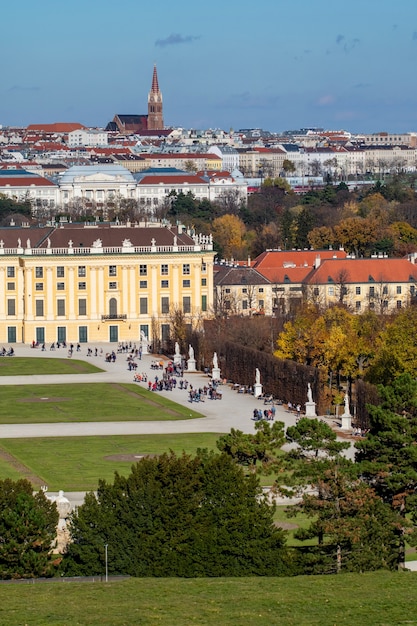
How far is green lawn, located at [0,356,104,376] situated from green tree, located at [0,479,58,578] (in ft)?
134

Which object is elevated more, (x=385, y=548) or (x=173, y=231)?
(x=173, y=231)

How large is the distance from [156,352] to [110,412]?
24.3 m

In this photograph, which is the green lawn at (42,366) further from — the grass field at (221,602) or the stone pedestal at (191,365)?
the grass field at (221,602)

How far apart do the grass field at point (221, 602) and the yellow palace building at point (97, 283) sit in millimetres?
58889

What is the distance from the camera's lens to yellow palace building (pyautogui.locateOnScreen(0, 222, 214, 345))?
94438 millimetres

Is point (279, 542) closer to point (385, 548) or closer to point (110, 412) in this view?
point (385, 548)

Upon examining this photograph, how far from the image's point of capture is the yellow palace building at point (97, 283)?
94438 millimetres

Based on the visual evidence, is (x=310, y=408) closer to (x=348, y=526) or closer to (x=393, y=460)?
(x=393, y=460)

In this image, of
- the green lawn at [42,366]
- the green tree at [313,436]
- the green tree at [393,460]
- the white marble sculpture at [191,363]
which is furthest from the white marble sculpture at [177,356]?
the green tree at [393,460]

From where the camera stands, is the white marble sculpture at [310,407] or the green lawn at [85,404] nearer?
the green lawn at [85,404]

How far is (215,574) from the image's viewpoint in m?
36.2

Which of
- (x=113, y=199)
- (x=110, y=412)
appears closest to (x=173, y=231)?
(x=110, y=412)

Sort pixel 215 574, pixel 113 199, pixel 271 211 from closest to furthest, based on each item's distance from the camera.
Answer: pixel 215 574 < pixel 271 211 < pixel 113 199

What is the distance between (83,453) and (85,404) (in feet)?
43.7
